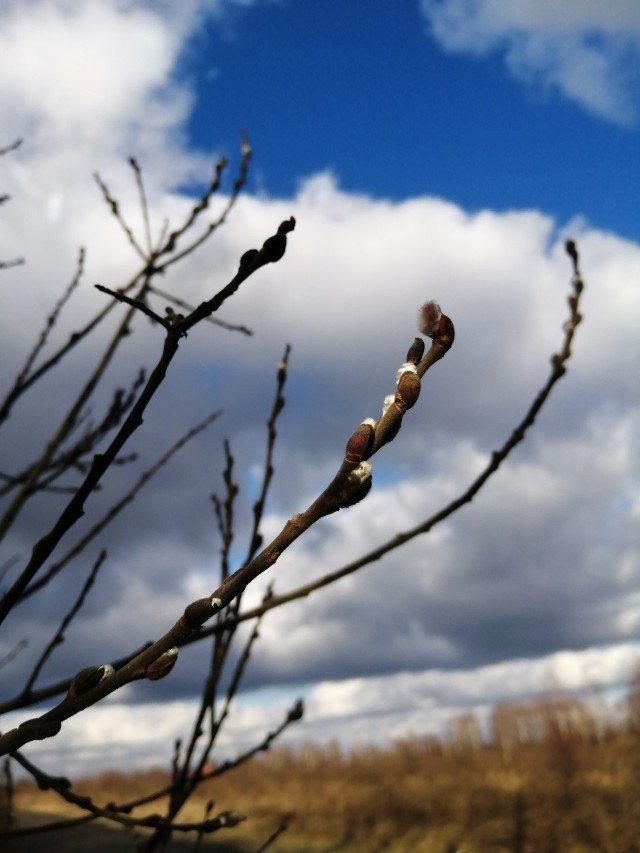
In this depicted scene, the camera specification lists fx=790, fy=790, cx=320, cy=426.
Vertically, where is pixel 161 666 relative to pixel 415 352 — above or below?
below

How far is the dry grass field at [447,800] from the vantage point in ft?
51.1

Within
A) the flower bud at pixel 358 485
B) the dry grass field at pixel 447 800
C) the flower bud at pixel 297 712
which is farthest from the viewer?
the dry grass field at pixel 447 800

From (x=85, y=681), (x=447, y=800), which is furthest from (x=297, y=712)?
(x=447, y=800)

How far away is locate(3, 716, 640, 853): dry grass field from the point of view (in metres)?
15.6

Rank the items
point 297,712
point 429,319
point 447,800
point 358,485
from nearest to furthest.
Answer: point 358,485
point 429,319
point 297,712
point 447,800

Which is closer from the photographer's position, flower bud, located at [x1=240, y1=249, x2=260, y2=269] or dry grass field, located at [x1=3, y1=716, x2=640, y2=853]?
flower bud, located at [x1=240, y1=249, x2=260, y2=269]

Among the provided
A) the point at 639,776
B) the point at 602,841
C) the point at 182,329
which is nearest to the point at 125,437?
the point at 182,329

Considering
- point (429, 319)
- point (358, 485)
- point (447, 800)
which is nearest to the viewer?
point (358, 485)

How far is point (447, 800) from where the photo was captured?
1894 centimetres

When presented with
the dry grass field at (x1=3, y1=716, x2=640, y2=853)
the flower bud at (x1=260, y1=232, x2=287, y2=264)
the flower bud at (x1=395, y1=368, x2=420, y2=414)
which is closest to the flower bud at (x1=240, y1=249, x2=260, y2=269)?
the flower bud at (x1=260, y1=232, x2=287, y2=264)

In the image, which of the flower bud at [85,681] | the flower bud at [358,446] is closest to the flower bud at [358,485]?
the flower bud at [358,446]

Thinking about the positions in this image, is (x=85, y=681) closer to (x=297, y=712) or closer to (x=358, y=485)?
(x=358, y=485)

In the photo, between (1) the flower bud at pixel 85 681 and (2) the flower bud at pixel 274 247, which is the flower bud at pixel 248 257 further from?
(1) the flower bud at pixel 85 681

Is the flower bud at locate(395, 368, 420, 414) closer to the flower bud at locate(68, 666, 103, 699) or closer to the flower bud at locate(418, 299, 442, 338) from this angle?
the flower bud at locate(418, 299, 442, 338)
